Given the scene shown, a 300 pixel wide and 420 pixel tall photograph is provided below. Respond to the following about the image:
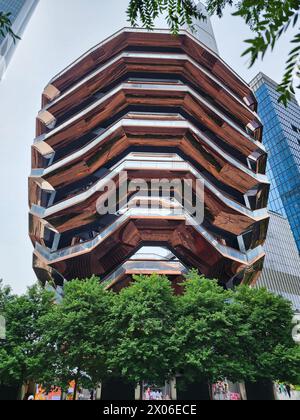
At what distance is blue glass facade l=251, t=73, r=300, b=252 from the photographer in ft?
267

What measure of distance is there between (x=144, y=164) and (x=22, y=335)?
1680 centimetres

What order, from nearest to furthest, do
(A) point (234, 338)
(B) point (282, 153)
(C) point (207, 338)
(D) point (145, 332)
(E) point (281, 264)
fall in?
(D) point (145, 332)
(C) point (207, 338)
(A) point (234, 338)
(E) point (281, 264)
(B) point (282, 153)

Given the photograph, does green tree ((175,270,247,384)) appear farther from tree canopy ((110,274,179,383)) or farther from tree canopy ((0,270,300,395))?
tree canopy ((110,274,179,383))

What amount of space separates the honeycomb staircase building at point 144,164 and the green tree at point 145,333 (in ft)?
27.7

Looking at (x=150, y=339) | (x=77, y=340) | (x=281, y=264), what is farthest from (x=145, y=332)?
(x=281, y=264)

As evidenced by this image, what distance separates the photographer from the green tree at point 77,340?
1706 centimetres

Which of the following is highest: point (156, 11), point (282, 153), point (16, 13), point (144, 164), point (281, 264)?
point (16, 13)

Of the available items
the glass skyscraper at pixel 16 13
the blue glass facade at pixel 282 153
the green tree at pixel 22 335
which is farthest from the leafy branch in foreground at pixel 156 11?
the glass skyscraper at pixel 16 13

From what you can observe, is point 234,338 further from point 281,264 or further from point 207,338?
point 281,264

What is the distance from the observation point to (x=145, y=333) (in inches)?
644

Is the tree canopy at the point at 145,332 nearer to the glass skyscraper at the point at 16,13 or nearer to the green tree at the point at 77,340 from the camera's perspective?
the green tree at the point at 77,340

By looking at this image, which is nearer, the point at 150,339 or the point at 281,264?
the point at 150,339

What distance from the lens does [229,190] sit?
35.9 m
